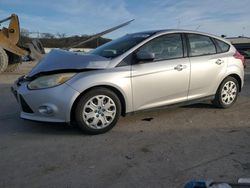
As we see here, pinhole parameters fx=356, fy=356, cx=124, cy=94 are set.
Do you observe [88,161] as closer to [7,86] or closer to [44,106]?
[44,106]

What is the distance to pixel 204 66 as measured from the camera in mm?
6164

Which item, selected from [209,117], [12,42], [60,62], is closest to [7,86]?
[12,42]

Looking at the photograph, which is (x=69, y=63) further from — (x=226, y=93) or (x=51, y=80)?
(x=226, y=93)

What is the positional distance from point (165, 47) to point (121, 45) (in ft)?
2.38

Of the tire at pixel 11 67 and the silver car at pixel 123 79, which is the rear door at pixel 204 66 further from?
the tire at pixel 11 67

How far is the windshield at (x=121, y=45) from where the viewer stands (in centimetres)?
558

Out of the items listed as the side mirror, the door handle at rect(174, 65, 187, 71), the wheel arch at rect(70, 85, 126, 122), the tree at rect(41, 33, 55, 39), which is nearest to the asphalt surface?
the wheel arch at rect(70, 85, 126, 122)

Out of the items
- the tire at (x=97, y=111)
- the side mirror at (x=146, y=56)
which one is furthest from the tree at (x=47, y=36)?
the tire at (x=97, y=111)

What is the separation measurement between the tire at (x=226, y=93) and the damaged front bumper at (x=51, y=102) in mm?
2918

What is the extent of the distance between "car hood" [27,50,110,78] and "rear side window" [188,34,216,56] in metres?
1.68

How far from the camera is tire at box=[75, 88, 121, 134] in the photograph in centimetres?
503

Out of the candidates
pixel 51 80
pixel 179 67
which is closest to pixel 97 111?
pixel 51 80

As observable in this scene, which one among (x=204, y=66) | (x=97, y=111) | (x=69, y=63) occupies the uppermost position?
(x=69, y=63)

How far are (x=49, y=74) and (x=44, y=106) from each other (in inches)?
18.2
